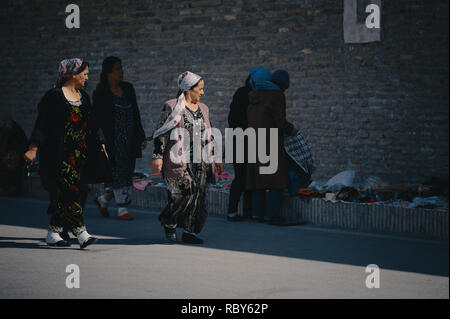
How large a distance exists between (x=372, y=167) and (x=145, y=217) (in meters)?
3.53

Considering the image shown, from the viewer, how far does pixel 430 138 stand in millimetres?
11070

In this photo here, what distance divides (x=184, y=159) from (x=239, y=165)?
180 centimetres

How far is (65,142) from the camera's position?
786cm

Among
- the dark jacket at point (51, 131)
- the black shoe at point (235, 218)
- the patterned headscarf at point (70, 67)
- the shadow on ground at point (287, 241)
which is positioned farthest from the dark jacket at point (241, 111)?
the patterned headscarf at point (70, 67)

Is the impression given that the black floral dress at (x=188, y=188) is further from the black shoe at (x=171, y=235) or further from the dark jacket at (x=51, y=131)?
the dark jacket at (x=51, y=131)

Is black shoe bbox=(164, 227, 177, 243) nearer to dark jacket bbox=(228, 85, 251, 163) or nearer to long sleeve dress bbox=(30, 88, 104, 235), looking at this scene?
long sleeve dress bbox=(30, 88, 104, 235)

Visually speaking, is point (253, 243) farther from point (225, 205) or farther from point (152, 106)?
point (152, 106)

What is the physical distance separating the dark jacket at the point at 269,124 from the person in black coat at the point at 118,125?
142 cm

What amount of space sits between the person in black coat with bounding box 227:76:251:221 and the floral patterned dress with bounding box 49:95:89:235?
2.43 meters

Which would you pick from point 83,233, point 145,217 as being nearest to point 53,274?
point 83,233

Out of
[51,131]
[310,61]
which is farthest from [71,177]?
[310,61]

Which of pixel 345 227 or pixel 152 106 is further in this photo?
pixel 152 106

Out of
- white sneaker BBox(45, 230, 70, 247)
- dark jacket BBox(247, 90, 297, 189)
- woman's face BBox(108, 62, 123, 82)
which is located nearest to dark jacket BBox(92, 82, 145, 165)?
woman's face BBox(108, 62, 123, 82)

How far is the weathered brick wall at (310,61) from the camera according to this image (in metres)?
11.1
